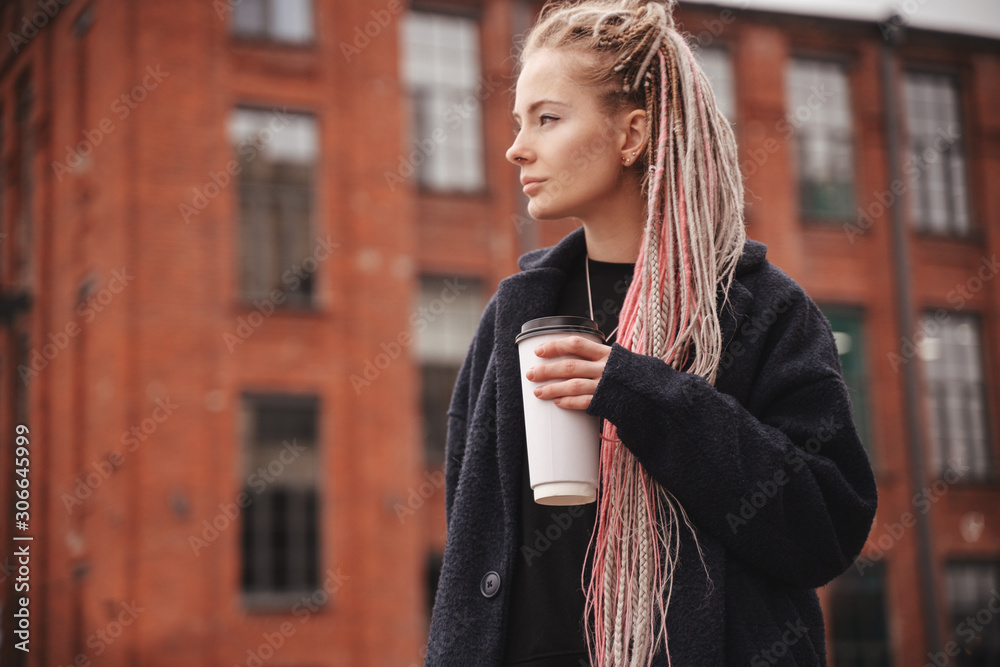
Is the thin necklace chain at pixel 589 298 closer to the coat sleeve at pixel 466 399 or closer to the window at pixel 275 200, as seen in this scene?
the coat sleeve at pixel 466 399

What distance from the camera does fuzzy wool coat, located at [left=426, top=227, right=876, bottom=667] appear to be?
6.82 feet

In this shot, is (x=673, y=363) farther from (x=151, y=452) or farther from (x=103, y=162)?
(x=103, y=162)

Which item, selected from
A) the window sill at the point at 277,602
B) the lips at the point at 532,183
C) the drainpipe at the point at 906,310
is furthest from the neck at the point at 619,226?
the drainpipe at the point at 906,310

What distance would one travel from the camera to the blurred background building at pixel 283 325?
16.0 metres

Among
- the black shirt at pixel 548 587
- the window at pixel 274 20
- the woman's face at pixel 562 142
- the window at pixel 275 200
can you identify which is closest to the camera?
the black shirt at pixel 548 587

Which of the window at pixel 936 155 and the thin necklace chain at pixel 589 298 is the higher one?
the window at pixel 936 155

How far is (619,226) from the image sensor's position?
8.33 feet

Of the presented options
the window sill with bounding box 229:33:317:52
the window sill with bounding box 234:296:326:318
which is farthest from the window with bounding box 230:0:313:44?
the window sill with bounding box 234:296:326:318

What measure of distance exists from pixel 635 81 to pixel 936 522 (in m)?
19.6

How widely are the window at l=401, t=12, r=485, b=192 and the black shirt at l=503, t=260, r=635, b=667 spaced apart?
53.0 ft

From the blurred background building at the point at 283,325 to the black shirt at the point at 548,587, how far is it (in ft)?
45.9

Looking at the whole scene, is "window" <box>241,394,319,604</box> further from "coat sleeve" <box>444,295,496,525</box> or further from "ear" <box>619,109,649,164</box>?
"ear" <box>619,109,649,164</box>

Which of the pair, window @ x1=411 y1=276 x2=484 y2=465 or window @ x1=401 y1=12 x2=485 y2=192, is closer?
window @ x1=411 y1=276 x2=484 y2=465

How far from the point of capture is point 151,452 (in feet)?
51.8
